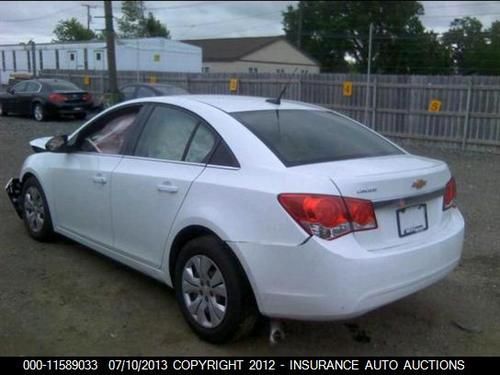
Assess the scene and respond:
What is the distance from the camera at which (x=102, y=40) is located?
17750 mm

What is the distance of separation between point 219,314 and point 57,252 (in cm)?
245

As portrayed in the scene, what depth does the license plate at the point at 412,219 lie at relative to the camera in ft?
11.2

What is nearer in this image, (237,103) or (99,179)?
(237,103)

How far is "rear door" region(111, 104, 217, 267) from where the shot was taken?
3.85m

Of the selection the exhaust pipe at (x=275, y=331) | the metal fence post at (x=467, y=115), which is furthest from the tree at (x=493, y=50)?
the exhaust pipe at (x=275, y=331)

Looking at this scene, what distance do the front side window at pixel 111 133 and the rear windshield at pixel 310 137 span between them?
1.13 metres

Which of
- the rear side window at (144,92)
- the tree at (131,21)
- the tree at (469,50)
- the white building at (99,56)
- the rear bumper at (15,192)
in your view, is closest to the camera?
the rear bumper at (15,192)

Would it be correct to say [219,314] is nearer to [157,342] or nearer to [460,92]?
[157,342]

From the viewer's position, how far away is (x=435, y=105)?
45.4 feet

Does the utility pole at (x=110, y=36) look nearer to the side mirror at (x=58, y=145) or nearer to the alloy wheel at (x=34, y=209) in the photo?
the alloy wheel at (x=34, y=209)

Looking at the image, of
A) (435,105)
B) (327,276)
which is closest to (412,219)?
(327,276)

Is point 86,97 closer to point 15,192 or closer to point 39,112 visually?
point 39,112

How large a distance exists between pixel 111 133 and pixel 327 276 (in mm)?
2485
